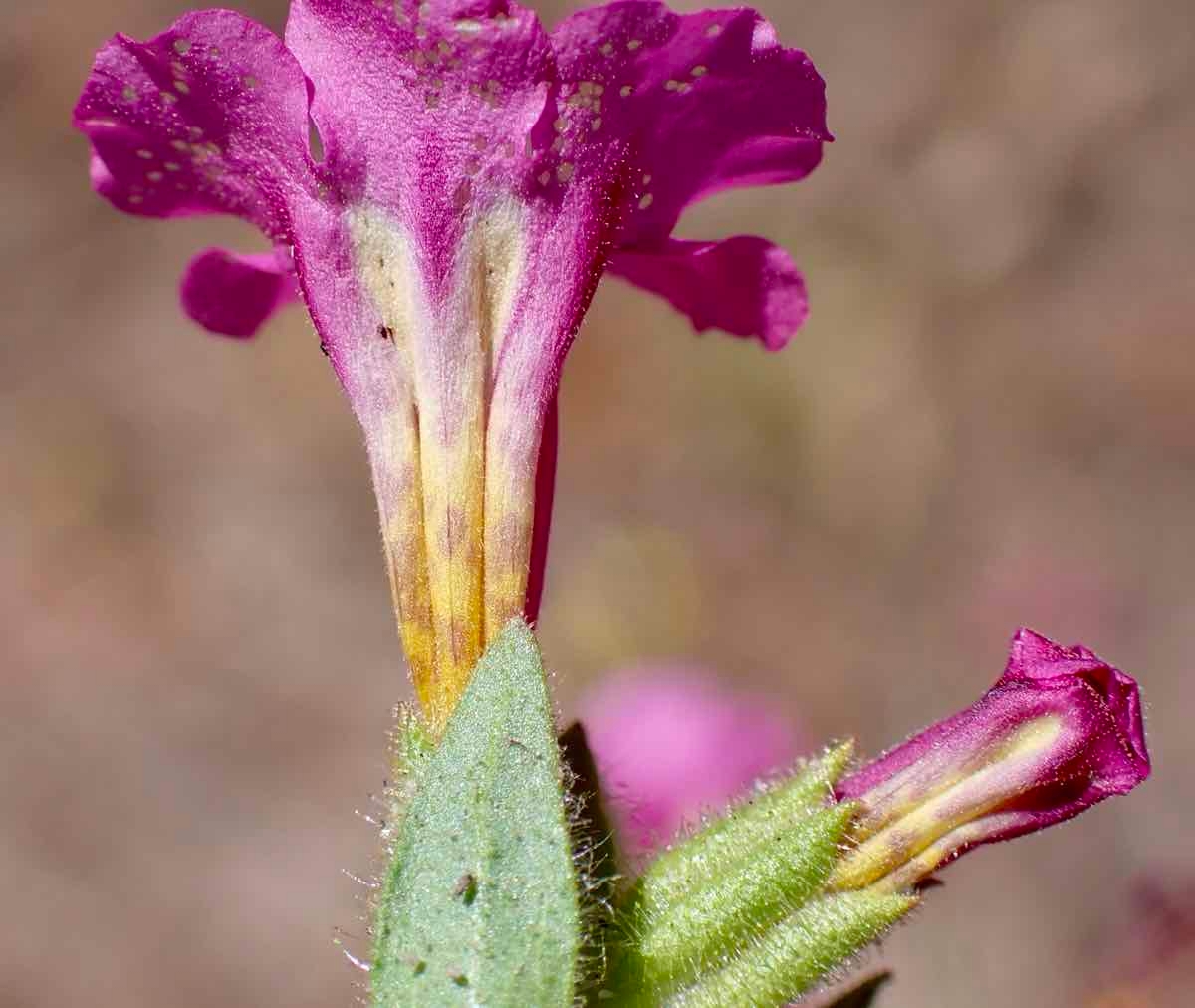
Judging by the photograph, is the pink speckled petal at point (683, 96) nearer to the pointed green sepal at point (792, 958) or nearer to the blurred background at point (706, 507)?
the pointed green sepal at point (792, 958)

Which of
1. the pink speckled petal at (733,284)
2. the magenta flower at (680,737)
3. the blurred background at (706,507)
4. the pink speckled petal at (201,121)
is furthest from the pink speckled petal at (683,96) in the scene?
the blurred background at (706,507)

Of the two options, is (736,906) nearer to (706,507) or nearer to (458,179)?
(458,179)

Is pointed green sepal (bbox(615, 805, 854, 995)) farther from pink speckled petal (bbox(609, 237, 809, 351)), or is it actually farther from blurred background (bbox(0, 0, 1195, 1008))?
blurred background (bbox(0, 0, 1195, 1008))

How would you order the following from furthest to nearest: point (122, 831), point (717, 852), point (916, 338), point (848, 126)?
1. point (848, 126)
2. point (916, 338)
3. point (122, 831)
4. point (717, 852)

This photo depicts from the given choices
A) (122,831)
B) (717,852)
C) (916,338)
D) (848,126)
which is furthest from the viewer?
A: (848,126)

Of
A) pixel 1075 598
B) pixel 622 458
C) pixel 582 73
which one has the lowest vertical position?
pixel 582 73

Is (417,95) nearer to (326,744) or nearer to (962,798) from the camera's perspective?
(962,798)

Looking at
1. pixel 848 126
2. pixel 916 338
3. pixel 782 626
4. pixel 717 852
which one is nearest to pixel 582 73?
pixel 717 852

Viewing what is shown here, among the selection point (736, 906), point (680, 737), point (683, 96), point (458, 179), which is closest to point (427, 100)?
point (458, 179)
